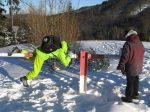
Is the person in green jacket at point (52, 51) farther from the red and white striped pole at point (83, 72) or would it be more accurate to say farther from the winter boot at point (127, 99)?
the winter boot at point (127, 99)

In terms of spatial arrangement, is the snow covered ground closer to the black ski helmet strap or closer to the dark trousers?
the dark trousers

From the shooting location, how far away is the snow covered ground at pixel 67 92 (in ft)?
24.4

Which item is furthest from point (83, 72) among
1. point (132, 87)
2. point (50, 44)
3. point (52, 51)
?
point (132, 87)

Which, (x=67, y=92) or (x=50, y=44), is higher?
(x=50, y=44)

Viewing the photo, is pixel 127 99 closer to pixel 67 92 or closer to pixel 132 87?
pixel 132 87

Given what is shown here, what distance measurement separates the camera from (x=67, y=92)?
28.4 ft

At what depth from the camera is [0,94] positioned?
880 cm

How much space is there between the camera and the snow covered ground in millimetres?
7434

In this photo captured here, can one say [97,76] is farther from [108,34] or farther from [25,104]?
[108,34]

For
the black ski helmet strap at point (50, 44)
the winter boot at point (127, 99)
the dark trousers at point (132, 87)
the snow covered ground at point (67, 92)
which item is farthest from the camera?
the black ski helmet strap at point (50, 44)

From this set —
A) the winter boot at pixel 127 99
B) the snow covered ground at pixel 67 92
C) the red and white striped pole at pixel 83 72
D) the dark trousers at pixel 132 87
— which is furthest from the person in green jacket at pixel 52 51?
the winter boot at pixel 127 99

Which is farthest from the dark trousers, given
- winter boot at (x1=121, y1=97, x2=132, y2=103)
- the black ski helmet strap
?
the black ski helmet strap

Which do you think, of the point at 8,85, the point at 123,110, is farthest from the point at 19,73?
the point at 123,110

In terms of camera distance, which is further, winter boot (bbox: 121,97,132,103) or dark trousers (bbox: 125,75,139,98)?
dark trousers (bbox: 125,75,139,98)
